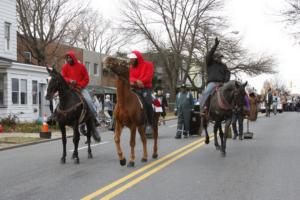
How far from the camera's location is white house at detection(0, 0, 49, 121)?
28.4 metres

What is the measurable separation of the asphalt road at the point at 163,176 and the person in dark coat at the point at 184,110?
15.0 feet

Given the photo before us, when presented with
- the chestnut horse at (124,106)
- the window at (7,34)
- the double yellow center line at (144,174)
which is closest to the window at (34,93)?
the window at (7,34)

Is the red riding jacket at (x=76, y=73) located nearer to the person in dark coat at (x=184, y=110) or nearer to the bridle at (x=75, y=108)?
the bridle at (x=75, y=108)

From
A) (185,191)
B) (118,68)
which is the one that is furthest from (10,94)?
(185,191)

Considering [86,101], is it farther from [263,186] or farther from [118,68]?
[263,186]

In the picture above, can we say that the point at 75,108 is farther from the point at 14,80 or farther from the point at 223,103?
the point at 14,80

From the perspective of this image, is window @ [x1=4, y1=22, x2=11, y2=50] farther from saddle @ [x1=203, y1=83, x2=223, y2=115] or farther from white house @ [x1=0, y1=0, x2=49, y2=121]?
saddle @ [x1=203, y1=83, x2=223, y2=115]

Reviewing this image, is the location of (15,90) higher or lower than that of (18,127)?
higher

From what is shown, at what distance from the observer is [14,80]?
2919cm

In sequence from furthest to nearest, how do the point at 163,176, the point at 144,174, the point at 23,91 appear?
the point at 23,91 < the point at 144,174 < the point at 163,176

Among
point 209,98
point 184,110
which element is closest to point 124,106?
point 209,98

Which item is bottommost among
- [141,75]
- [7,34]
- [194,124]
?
[194,124]

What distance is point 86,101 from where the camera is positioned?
12500 mm

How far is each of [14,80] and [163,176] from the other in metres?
21.2
